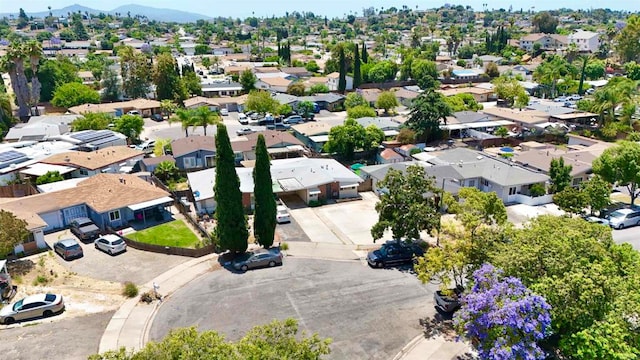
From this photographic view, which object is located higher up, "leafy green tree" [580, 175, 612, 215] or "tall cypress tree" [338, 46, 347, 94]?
"tall cypress tree" [338, 46, 347, 94]

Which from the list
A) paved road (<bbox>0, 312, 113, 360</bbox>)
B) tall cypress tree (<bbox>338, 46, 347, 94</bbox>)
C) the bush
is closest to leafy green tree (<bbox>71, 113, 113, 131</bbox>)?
the bush

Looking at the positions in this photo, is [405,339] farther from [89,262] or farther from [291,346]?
[89,262]

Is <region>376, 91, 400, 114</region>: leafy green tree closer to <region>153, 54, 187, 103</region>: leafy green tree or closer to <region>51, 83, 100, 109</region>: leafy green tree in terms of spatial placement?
<region>153, 54, 187, 103</region>: leafy green tree

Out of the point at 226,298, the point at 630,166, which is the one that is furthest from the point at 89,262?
the point at 630,166

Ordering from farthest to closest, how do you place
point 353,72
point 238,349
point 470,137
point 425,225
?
point 353,72, point 470,137, point 425,225, point 238,349

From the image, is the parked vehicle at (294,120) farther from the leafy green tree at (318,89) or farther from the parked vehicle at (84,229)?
the parked vehicle at (84,229)

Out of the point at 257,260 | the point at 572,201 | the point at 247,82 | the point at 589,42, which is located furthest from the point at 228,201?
the point at 589,42
